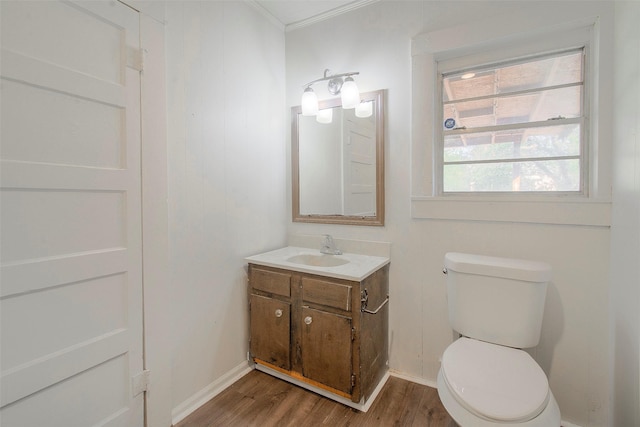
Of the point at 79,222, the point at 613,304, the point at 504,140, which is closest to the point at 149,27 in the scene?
the point at 79,222

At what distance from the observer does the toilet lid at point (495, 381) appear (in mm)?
1042

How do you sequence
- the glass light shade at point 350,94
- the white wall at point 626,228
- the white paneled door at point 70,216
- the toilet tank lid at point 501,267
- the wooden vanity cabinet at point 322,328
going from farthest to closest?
the glass light shade at point 350,94
the wooden vanity cabinet at point 322,328
the toilet tank lid at point 501,267
the white wall at point 626,228
the white paneled door at point 70,216

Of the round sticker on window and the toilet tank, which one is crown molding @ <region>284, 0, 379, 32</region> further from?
the toilet tank

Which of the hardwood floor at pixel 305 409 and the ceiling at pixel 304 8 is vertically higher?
the ceiling at pixel 304 8

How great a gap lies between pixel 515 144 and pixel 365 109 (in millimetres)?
927

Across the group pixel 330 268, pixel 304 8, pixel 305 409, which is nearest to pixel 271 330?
pixel 305 409

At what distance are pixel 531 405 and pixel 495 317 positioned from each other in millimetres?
469

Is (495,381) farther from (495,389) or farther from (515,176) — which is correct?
(515,176)

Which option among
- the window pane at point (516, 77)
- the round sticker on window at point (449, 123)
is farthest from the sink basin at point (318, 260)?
the window pane at point (516, 77)

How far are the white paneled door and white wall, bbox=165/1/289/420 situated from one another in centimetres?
23

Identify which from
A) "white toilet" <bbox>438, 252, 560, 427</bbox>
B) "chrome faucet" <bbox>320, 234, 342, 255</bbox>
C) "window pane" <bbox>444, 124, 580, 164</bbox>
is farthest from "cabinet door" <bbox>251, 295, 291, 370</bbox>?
"window pane" <bbox>444, 124, 580, 164</bbox>

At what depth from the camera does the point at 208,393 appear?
1763mm

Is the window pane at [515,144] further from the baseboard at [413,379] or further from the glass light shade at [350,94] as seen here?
the baseboard at [413,379]

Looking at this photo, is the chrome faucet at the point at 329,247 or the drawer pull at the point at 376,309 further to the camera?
the chrome faucet at the point at 329,247
